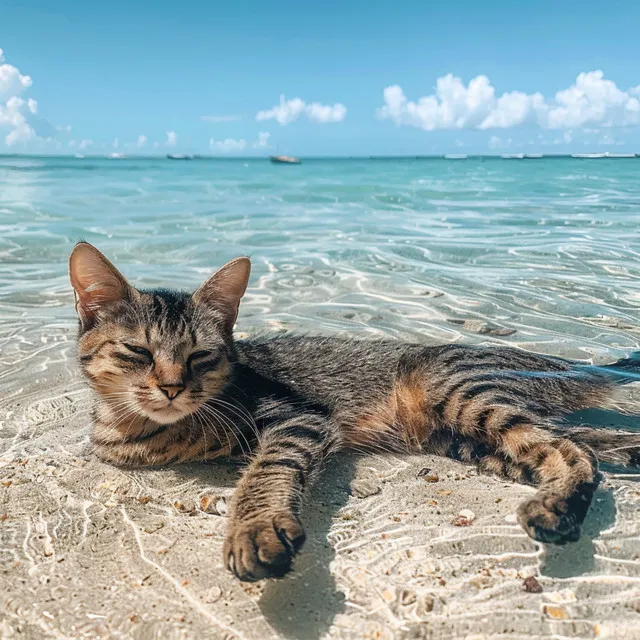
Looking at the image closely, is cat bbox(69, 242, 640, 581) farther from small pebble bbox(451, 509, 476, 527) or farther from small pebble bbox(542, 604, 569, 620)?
small pebble bbox(542, 604, 569, 620)

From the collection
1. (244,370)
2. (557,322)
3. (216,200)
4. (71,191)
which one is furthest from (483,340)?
(71,191)

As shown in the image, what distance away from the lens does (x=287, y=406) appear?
10.5ft

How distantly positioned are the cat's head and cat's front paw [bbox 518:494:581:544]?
147 cm

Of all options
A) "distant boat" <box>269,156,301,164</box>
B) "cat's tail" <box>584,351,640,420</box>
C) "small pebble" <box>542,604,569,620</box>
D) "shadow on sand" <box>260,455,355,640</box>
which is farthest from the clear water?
"distant boat" <box>269,156,301,164</box>

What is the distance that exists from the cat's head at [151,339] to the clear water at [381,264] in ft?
7.39

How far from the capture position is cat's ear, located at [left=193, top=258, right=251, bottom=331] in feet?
10.0

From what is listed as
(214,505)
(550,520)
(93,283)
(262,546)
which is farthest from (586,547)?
(93,283)

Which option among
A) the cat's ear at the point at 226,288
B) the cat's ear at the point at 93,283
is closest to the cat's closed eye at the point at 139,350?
the cat's ear at the point at 93,283

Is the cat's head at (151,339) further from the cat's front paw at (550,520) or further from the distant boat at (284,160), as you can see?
the distant boat at (284,160)

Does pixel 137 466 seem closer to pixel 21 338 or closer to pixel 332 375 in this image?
pixel 332 375

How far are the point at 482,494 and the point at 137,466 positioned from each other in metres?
1.65

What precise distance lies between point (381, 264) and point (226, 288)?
526 centimetres

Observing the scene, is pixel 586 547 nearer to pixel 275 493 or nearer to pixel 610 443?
pixel 610 443

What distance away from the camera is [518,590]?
2010mm
